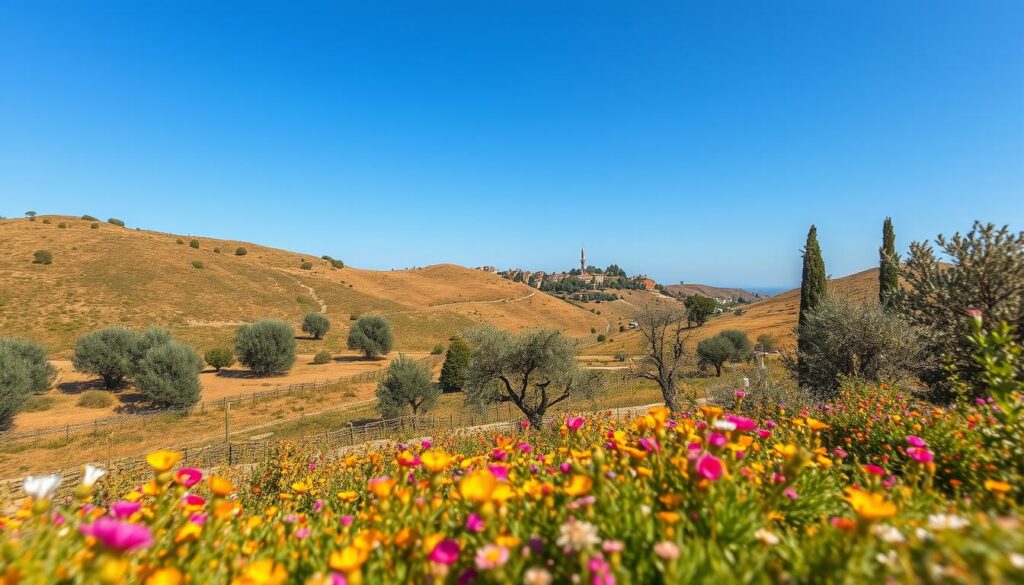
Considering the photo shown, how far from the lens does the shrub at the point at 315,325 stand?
5081 cm

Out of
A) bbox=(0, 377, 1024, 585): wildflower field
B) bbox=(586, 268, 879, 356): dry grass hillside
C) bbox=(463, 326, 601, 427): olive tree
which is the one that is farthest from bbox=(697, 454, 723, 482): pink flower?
bbox=(586, 268, 879, 356): dry grass hillside

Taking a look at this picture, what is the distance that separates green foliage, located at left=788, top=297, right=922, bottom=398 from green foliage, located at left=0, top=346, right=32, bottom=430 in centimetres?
3613

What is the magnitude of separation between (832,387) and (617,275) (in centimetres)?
18870

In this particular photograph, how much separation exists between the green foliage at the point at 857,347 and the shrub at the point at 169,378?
109 feet

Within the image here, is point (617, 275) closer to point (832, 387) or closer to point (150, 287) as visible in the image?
point (150, 287)

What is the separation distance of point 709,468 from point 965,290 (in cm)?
613

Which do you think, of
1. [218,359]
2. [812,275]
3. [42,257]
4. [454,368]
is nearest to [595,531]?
[812,275]

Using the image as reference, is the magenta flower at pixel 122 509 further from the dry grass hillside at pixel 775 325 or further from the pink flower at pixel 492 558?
the dry grass hillside at pixel 775 325

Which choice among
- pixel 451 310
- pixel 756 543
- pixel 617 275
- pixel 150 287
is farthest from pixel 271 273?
pixel 617 275

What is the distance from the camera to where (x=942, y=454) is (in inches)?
128

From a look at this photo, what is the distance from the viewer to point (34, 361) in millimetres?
26156

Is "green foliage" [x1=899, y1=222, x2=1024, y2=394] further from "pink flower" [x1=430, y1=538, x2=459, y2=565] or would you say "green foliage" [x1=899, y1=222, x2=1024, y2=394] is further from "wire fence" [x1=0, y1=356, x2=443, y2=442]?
"wire fence" [x1=0, y1=356, x2=443, y2=442]

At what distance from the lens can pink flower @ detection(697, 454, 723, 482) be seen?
1797 millimetres

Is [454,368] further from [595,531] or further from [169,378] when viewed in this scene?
[595,531]
